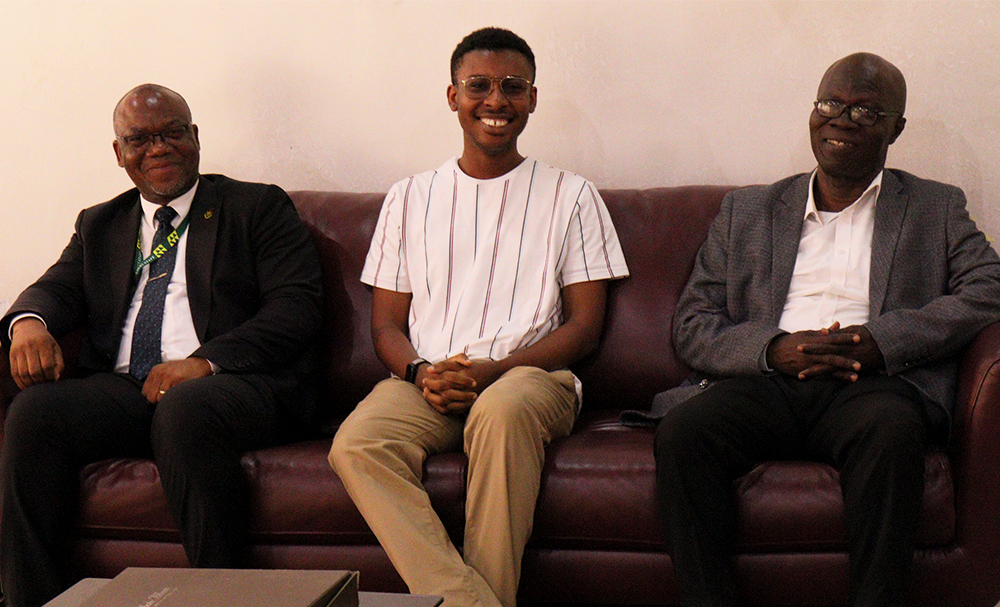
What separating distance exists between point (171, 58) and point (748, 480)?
7.86 ft

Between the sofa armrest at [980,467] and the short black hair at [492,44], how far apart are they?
1434mm

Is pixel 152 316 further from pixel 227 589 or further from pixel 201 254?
pixel 227 589

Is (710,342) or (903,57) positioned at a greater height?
(903,57)

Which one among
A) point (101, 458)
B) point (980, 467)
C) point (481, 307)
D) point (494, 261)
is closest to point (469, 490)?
point (481, 307)

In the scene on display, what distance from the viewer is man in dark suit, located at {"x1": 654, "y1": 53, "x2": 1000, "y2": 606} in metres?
2.02

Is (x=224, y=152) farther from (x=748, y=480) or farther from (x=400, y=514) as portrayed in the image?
(x=748, y=480)

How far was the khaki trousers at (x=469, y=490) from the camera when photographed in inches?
81.2

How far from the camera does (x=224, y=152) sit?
3369mm

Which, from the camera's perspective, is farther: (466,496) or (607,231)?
(607,231)

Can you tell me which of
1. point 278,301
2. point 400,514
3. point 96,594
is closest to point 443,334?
point 278,301

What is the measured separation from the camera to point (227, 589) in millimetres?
1191

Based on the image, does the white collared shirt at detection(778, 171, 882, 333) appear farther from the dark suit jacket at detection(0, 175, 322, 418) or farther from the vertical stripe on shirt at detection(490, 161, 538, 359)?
the dark suit jacket at detection(0, 175, 322, 418)

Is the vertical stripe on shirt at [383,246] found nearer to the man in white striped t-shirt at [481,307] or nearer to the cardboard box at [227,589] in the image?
the man in white striped t-shirt at [481,307]

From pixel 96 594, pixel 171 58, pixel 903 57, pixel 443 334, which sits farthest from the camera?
pixel 171 58
